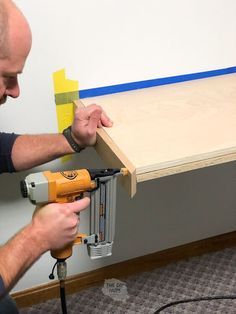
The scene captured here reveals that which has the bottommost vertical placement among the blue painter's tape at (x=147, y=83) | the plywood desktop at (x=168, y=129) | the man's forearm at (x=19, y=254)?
the man's forearm at (x=19, y=254)

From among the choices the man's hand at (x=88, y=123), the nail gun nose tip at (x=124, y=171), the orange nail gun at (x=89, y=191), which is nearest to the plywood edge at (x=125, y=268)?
the orange nail gun at (x=89, y=191)

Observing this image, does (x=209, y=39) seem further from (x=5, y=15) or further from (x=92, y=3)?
(x=5, y=15)

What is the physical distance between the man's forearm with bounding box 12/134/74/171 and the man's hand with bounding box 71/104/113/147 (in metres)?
0.06

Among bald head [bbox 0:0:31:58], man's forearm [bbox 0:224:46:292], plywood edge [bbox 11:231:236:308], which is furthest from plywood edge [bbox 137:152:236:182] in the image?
plywood edge [bbox 11:231:236:308]

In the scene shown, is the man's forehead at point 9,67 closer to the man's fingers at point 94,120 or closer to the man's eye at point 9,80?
the man's eye at point 9,80

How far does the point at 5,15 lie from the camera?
3.17ft

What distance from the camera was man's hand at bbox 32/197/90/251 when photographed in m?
1.02

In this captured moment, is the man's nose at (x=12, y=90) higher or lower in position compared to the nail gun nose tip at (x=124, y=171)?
higher

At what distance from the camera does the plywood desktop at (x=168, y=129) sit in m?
1.06

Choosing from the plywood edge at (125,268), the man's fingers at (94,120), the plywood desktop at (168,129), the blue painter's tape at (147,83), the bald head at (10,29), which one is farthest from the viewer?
the plywood edge at (125,268)

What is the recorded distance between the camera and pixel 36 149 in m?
1.29

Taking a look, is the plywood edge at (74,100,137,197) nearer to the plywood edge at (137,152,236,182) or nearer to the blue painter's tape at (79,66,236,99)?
the plywood edge at (137,152,236,182)

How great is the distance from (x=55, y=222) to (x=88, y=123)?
30cm

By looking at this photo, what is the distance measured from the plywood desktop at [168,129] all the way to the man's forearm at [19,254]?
236 millimetres
